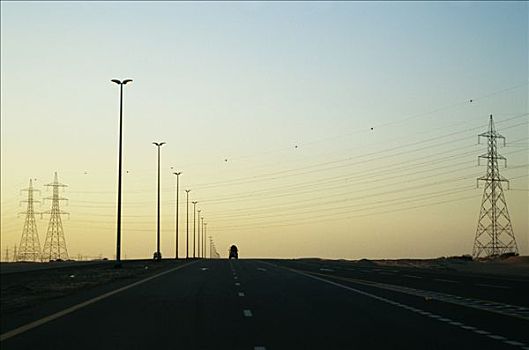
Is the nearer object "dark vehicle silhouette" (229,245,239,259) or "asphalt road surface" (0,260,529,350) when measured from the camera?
"asphalt road surface" (0,260,529,350)

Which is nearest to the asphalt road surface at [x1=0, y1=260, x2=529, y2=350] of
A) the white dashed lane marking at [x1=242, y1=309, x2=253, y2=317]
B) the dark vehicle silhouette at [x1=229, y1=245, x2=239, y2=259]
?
the white dashed lane marking at [x1=242, y1=309, x2=253, y2=317]

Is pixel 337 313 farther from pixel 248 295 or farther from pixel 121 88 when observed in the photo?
pixel 121 88

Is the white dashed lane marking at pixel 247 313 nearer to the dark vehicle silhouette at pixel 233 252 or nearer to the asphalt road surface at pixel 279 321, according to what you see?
the asphalt road surface at pixel 279 321

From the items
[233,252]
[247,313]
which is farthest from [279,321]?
[233,252]

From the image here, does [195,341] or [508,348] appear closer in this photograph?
[508,348]

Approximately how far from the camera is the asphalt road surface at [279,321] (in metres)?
17.4

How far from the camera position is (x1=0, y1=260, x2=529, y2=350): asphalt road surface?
17438 millimetres

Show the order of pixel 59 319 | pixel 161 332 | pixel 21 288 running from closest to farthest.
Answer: pixel 161 332 → pixel 59 319 → pixel 21 288

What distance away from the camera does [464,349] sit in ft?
53.6

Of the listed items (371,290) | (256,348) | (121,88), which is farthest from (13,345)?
(121,88)

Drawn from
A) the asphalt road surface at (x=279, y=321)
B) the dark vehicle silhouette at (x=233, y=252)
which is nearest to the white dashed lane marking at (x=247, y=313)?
the asphalt road surface at (x=279, y=321)

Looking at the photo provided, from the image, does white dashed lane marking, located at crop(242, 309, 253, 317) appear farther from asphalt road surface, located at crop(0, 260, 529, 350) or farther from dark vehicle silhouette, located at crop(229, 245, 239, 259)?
dark vehicle silhouette, located at crop(229, 245, 239, 259)

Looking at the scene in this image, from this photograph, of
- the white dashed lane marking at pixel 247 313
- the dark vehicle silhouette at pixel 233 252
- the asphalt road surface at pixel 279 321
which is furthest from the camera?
the dark vehicle silhouette at pixel 233 252

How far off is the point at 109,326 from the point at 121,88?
170ft
